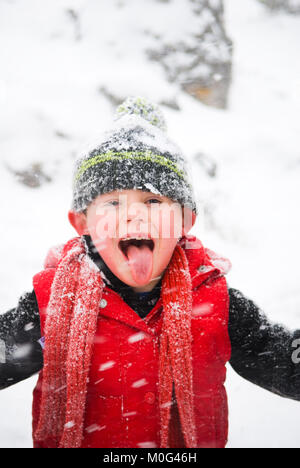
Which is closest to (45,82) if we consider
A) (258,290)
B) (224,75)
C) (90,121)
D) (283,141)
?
(90,121)

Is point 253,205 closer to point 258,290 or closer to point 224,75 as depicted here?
point 258,290

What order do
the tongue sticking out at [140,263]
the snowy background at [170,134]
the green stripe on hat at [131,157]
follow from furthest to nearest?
the snowy background at [170,134] → the green stripe on hat at [131,157] → the tongue sticking out at [140,263]

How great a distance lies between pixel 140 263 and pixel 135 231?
0.40 ft

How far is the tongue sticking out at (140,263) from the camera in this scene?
3.74ft

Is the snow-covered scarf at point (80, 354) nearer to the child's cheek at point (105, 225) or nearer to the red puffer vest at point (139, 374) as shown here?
the red puffer vest at point (139, 374)

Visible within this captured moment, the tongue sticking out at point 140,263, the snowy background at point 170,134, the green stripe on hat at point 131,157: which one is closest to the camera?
the tongue sticking out at point 140,263

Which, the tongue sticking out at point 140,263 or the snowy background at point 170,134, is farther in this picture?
the snowy background at point 170,134

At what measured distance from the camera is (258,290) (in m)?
3.35

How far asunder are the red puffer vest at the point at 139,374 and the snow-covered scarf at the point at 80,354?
0.16 ft

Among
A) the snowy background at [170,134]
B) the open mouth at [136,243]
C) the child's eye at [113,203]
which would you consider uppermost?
the snowy background at [170,134]

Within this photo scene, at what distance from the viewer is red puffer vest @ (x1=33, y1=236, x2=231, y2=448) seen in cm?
120

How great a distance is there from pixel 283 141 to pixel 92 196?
6.16 metres

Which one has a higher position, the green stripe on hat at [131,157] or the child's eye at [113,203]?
the green stripe on hat at [131,157]

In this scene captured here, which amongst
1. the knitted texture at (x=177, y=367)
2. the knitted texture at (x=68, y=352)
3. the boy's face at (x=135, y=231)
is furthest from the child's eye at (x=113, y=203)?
the knitted texture at (x=177, y=367)
